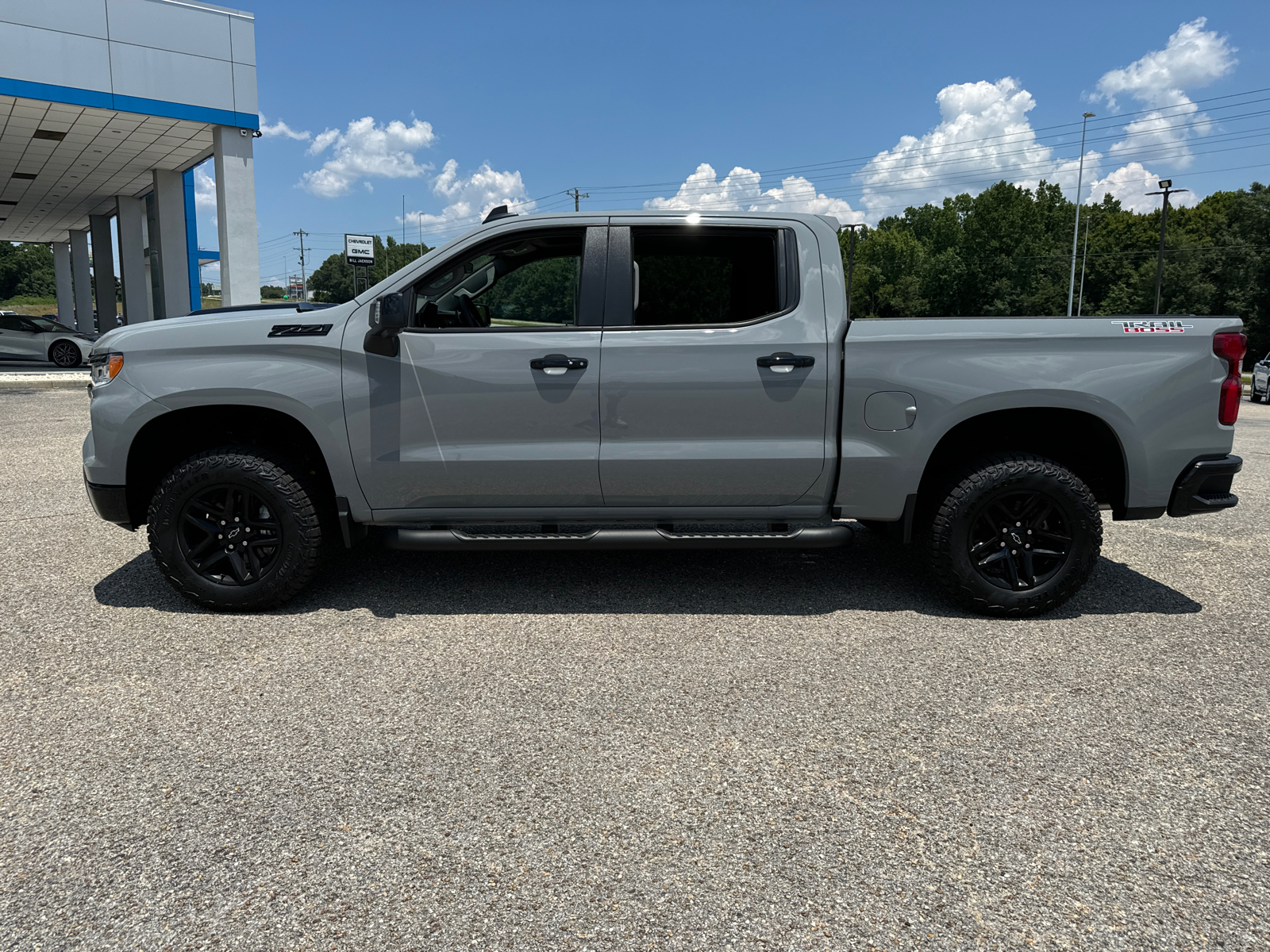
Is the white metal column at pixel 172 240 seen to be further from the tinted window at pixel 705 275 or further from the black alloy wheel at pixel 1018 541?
the black alloy wheel at pixel 1018 541

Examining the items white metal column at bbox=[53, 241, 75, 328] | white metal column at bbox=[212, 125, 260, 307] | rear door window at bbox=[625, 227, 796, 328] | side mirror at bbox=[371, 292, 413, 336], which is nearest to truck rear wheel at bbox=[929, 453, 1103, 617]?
rear door window at bbox=[625, 227, 796, 328]

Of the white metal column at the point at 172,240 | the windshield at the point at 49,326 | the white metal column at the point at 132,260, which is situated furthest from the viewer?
the white metal column at the point at 132,260

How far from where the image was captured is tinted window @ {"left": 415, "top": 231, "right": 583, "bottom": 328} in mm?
4453

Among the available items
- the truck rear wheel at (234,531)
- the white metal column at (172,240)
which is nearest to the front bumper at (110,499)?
the truck rear wheel at (234,531)

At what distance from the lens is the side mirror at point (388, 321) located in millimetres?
4141

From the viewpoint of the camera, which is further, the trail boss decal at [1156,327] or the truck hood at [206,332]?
the truck hood at [206,332]

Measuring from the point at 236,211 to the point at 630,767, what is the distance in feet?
61.9

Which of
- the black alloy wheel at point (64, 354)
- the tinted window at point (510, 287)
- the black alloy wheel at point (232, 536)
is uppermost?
the tinted window at point (510, 287)

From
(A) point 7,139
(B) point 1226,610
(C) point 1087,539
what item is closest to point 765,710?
(C) point 1087,539

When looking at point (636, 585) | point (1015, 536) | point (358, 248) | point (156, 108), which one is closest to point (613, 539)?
point (636, 585)

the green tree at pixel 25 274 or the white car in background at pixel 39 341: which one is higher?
the green tree at pixel 25 274

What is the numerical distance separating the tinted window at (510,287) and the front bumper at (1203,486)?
123 inches

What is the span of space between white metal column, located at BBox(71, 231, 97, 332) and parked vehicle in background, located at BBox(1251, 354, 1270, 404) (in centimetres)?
4214

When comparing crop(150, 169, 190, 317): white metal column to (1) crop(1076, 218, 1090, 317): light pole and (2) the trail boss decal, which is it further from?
(1) crop(1076, 218, 1090, 317): light pole
